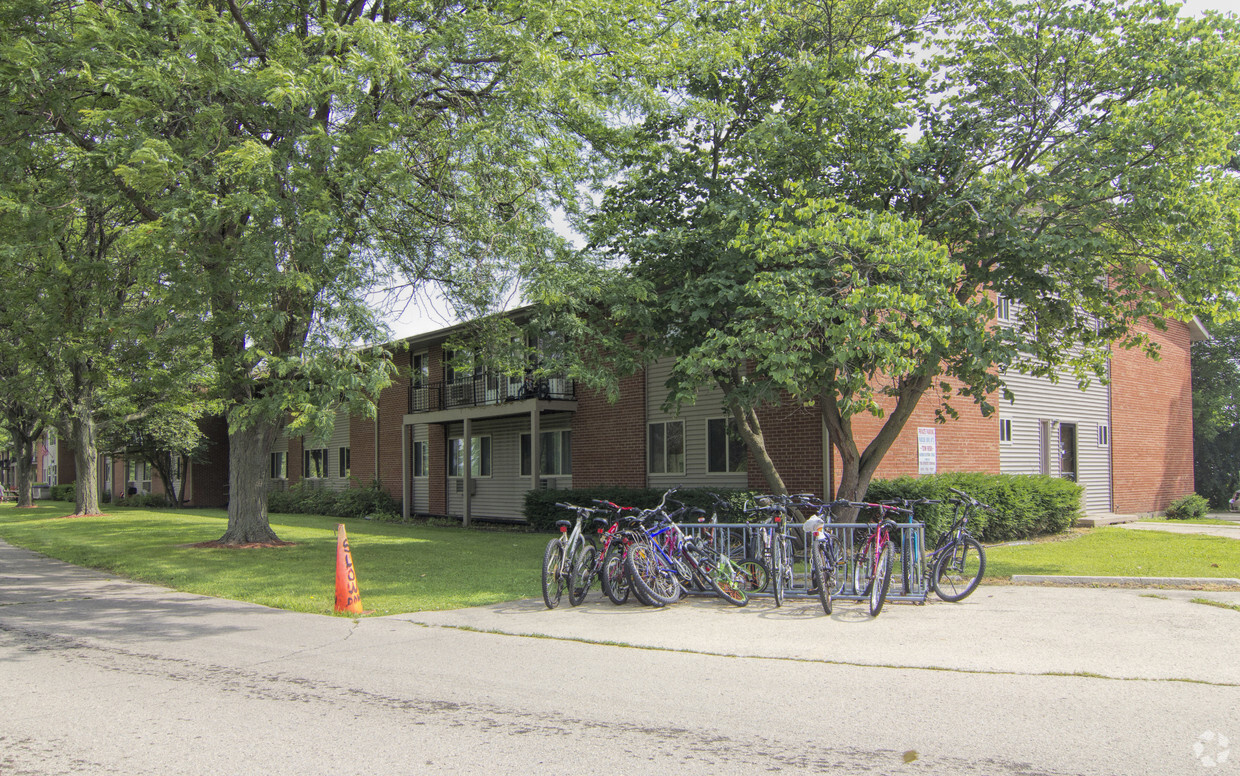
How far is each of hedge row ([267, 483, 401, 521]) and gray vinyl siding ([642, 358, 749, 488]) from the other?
11.3m

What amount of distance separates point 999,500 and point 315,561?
12522mm

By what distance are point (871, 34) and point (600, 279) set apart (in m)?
5.98

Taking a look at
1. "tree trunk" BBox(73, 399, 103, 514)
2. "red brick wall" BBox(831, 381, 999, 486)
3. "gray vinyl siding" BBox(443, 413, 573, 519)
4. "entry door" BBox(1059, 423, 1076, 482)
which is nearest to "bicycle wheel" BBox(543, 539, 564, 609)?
"red brick wall" BBox(831, 381, 999, 486)

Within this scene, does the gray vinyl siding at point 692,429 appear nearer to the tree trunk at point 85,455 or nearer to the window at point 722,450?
the window at point 722,450

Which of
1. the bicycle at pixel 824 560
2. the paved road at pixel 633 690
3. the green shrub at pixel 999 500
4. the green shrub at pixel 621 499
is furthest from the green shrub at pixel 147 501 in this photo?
the bicycle at pixel 824 560

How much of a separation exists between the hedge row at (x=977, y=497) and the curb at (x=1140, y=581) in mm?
2486

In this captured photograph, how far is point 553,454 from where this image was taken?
23672mm

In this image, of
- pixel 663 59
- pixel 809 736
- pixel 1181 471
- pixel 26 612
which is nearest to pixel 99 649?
pixel 26 612

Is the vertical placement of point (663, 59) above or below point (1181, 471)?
above

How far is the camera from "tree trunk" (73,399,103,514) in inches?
1106

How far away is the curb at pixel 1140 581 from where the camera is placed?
1062cm

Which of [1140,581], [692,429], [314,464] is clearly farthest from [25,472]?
[1140,581]

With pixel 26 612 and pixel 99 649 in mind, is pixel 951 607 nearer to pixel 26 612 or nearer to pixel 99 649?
pixel 99 649

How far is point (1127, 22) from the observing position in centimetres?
1188
